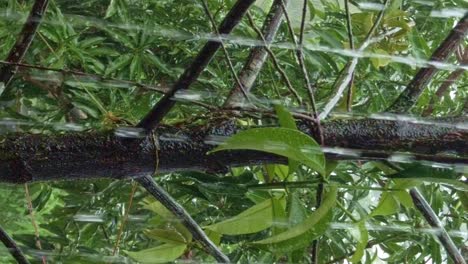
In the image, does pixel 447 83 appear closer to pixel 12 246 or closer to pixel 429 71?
pixel 429 71

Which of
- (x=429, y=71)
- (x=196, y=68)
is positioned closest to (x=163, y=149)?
(x=196, y=68)

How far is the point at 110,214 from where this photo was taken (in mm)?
469

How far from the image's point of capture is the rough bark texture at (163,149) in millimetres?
308

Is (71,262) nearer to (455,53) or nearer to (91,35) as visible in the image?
(91,35)

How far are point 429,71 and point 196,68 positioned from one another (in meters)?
0.14

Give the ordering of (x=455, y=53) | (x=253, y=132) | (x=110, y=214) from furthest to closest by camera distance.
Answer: (x=110, y=214)
(x=455, y=53)
(x=253, y=132)

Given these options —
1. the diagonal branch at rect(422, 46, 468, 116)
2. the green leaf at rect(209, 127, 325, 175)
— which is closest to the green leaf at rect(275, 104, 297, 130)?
the green leaf at rect(209, 127, 325, 175)

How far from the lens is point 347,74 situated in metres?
0.38

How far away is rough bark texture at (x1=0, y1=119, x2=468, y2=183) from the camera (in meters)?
0.31

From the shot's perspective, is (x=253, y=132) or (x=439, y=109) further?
(x=439, y=109)

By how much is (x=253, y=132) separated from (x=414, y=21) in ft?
0.55

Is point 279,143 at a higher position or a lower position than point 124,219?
higher

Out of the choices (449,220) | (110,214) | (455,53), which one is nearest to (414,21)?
(455,53)

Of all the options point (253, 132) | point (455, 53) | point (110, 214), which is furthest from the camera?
point (110, 214)
